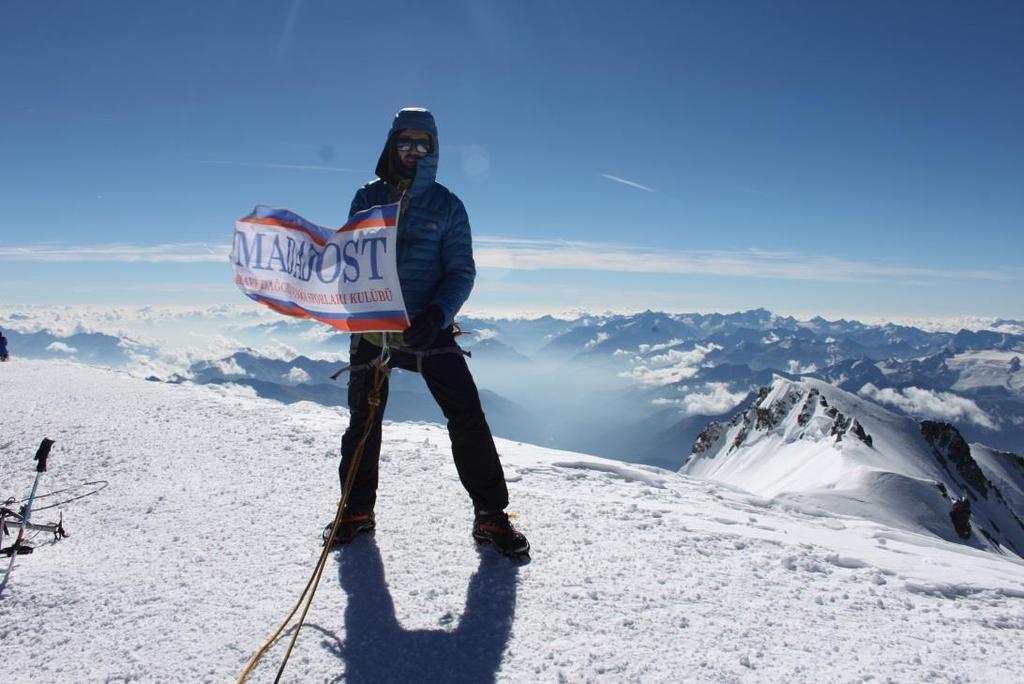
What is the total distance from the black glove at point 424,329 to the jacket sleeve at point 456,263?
0.15m

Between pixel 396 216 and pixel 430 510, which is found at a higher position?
pixel 396 216

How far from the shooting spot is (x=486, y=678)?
2.83 meters

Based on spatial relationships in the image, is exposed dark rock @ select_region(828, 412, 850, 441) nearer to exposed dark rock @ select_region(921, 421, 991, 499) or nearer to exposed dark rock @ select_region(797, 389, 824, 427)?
exposed dark rock @ select_region(797, 389, 824, 427)

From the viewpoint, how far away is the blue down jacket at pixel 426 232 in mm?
4395

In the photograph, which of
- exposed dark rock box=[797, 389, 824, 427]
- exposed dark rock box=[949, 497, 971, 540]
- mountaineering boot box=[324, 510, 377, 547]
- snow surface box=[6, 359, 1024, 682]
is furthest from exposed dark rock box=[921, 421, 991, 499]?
mountaineering boot box=[324, 510, 377, 547]

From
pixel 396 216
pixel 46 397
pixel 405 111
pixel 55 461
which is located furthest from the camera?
pixel 46 397

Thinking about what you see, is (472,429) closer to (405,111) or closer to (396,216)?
(396,216)

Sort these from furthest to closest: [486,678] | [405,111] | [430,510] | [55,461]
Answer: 1. [55,461]
2. [430,510]
3. [405,111]
4. [486,678]

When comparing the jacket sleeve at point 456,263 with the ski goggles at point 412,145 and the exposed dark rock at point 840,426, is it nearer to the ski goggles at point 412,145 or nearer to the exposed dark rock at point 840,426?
the ski goggles at point 412,145

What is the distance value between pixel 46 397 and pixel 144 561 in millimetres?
8980

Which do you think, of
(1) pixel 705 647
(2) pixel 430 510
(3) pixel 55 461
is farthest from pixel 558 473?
(3) pixel 55 461

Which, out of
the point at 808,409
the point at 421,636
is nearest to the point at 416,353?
the point at 421,636

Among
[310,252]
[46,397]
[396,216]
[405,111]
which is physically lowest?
[46,397]

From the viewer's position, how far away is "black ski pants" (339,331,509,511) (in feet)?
14.5
